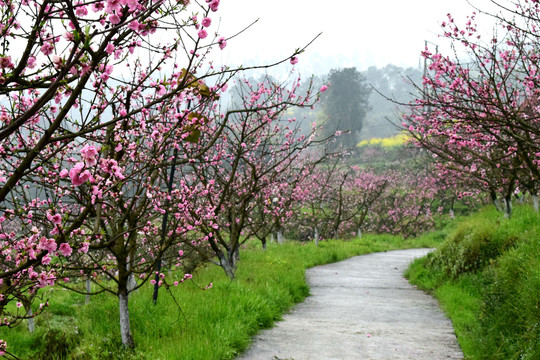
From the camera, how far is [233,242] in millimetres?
9062

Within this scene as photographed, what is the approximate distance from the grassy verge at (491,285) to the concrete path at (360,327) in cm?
34

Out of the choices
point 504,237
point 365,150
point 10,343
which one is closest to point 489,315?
point 504,237

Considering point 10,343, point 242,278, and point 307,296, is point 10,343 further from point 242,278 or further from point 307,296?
point 307,296

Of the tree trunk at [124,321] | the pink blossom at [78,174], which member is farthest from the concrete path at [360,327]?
the pink blossom at [78,174]

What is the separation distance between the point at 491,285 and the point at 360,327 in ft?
6.43

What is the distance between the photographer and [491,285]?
6.18 m

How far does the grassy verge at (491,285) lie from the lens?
4.73 meters

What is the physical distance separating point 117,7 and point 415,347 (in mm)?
5265

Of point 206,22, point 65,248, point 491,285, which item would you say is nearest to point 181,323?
point 65,248

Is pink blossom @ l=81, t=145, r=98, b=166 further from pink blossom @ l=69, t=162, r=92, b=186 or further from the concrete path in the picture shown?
the concrete path

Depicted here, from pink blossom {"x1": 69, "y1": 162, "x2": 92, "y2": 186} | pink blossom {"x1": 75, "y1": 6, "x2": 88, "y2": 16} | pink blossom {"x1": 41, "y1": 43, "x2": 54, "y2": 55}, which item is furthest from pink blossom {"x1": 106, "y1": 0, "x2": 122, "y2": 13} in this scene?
pink blossom {"x1": 69, "y1": 162, "x2": 92, "y2": 186}

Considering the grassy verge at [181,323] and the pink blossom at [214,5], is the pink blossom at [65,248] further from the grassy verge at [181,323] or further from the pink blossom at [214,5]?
the grassy verge at [181,323]

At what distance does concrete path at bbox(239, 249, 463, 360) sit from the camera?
17.5 feet

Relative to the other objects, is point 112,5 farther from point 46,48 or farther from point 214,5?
point 214,5
